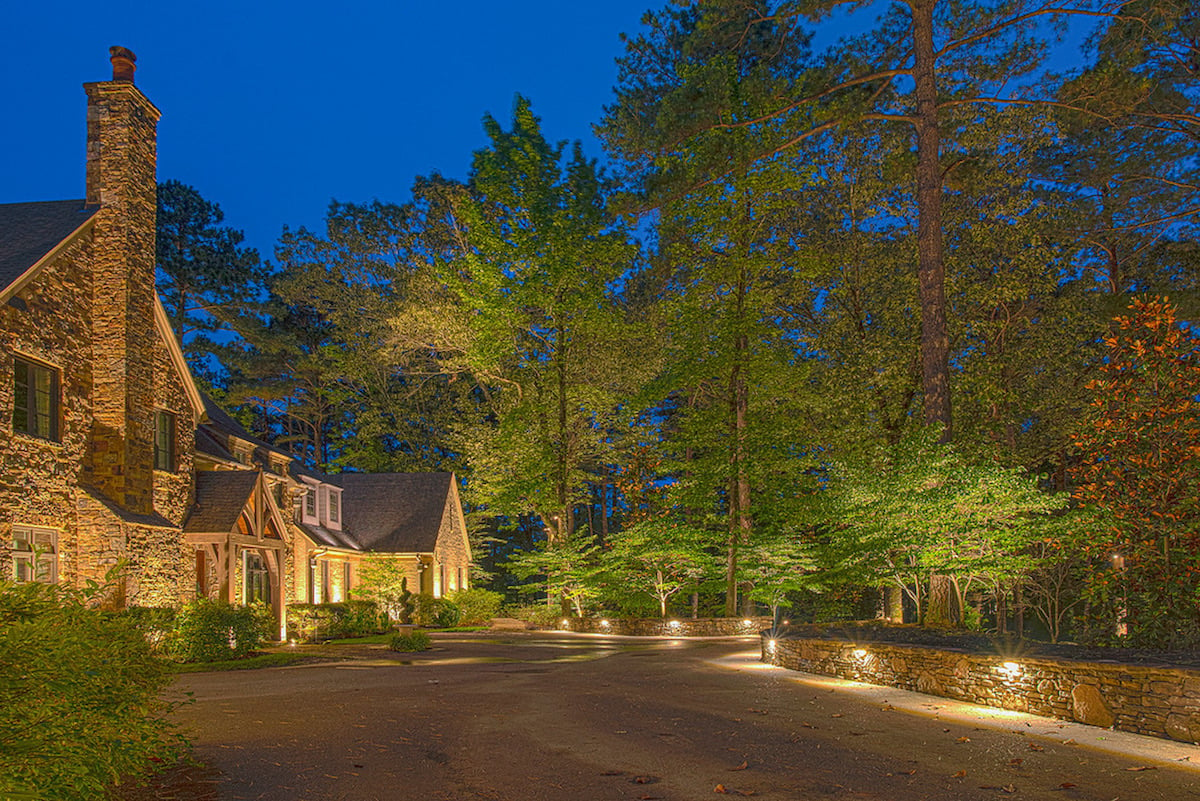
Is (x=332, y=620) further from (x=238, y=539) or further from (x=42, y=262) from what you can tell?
(x=42, y=262)

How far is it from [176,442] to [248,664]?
5924 mm

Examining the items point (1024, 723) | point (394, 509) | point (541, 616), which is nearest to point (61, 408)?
point (1024, 723)

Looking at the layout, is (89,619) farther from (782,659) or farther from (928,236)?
(928,236)

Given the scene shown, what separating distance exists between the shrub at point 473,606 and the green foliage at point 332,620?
201 inches

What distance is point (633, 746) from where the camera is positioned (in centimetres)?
809

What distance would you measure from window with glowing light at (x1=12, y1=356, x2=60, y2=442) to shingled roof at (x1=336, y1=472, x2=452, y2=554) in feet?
59.3

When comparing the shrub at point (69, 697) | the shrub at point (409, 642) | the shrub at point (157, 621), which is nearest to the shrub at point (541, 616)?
the shrub at point (409, 642)

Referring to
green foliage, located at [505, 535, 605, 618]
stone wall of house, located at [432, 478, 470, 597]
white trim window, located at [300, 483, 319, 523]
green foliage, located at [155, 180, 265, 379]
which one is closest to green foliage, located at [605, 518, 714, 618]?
green foliage, located at [505, 535, 605, 618]

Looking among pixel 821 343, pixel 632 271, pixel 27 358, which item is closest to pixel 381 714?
pixel 27 358

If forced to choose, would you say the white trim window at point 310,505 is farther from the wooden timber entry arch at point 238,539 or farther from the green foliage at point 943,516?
the green foliage at point 943,516

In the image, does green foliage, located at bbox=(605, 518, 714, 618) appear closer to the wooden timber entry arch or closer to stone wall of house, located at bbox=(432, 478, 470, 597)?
stone wall of house, located at bbox=(432, 478, 470, 597)

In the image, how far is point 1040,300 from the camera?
24.8 metres

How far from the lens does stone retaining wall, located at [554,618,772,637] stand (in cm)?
2520

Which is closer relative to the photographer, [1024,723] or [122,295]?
[1024,723]
